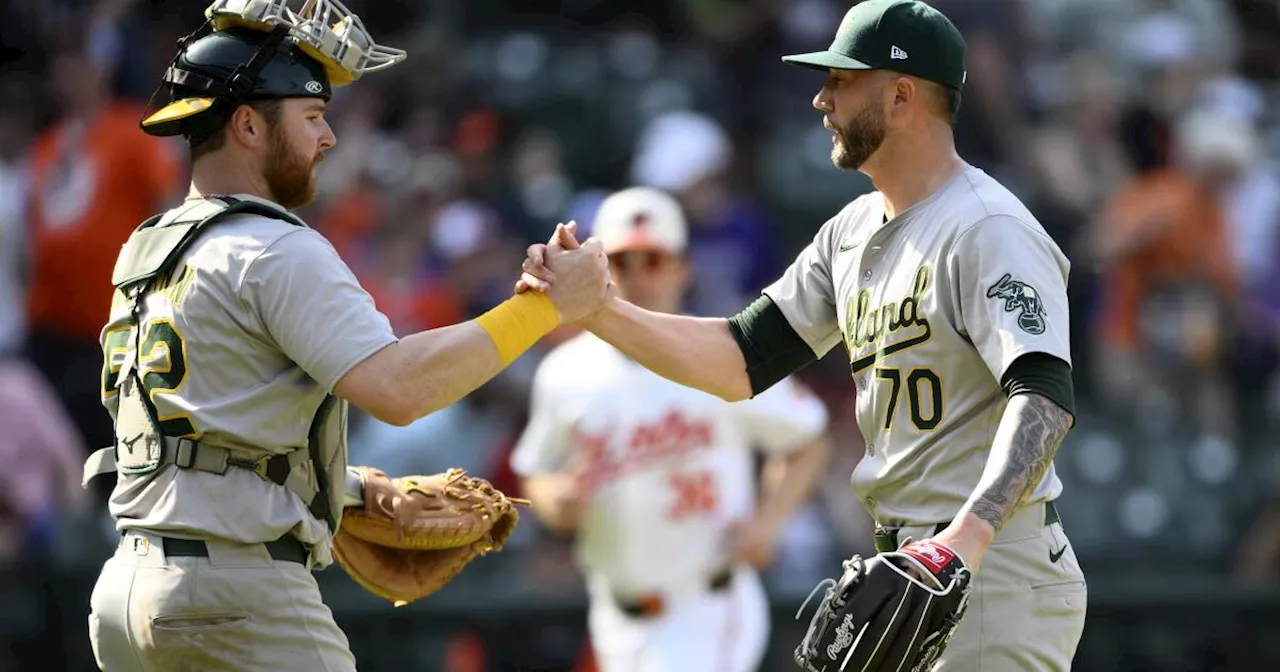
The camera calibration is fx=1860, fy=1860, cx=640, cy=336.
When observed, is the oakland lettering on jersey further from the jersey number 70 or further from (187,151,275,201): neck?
(187,151,275,201): neck

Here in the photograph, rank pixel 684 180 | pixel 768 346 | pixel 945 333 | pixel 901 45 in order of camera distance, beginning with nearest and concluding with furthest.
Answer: pixel 945 333
pixel 901 45
pixel 768 346
pixel 684 180

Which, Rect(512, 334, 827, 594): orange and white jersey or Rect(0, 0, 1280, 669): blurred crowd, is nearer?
Rect(512, 334, 827, 594): orange and white jersey

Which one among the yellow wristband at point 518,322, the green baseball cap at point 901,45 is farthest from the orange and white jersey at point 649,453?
the green baseball cap at point 901,45

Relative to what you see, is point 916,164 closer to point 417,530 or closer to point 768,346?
point 768,346

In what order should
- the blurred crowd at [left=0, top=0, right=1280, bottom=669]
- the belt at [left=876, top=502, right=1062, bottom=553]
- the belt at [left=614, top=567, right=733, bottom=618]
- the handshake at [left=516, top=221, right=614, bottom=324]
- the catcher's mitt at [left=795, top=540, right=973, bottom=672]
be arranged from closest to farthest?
the catcher's mitt at [left=795, top=540, right=973, bottom=672], the belt at [left=876, top=502, right=1062, bottom=553], the handshake at [left=516, top=221, right=614, bottom=324], the belt at [left=614, top=567, right=733, bottom=618], the blurred crowd at [left=0, top=0, right=1280, bottom=669]

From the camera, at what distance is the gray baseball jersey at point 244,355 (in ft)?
14.2

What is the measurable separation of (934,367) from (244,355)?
1.67 metres

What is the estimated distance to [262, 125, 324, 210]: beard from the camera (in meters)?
4.68

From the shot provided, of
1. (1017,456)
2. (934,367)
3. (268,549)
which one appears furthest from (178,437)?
(1017,456)

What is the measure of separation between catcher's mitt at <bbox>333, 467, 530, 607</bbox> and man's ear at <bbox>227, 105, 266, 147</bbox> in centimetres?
98

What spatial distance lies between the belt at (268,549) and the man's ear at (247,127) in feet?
3.28

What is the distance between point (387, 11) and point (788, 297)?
7101mm

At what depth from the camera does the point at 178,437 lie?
4.39 metres

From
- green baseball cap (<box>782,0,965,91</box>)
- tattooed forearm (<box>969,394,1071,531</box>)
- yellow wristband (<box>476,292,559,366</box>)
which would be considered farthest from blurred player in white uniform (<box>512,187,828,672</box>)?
tattooed forearm (<box>969,394,1071,531</box>)
